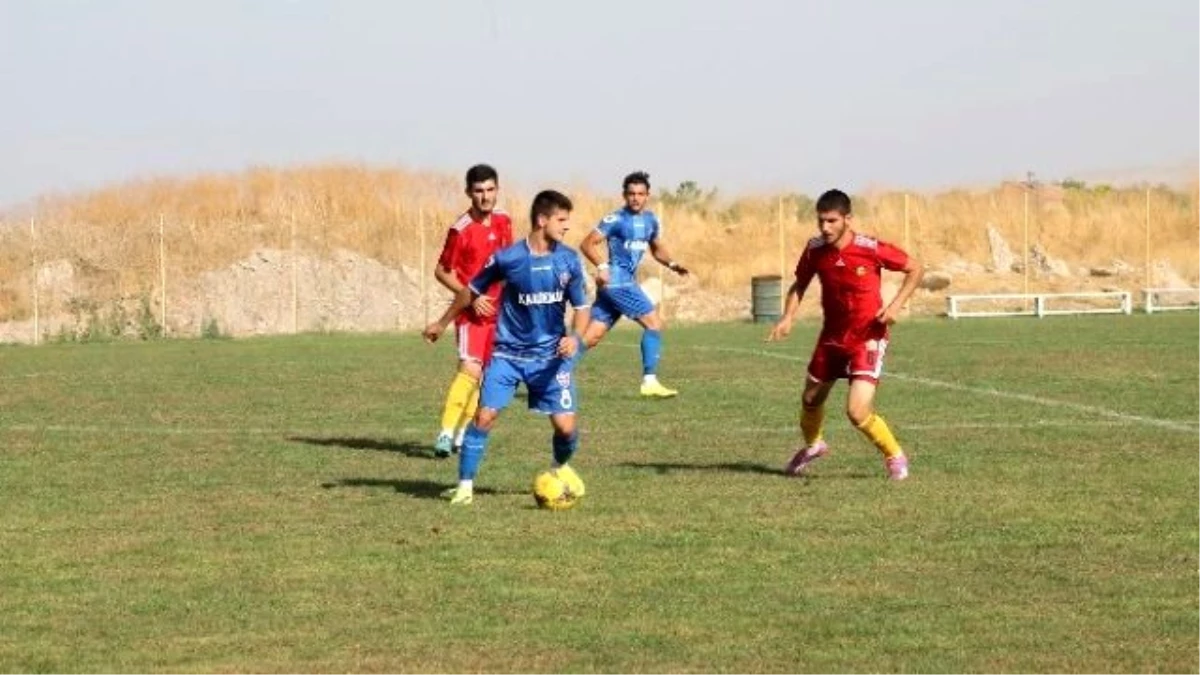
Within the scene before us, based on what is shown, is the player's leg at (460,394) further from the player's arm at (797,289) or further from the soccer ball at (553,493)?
the soccer ball at (553,493)

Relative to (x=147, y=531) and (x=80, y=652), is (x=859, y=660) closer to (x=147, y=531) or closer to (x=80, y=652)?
(x=80, y=652)

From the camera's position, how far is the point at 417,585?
385 inches

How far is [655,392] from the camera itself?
2186cm

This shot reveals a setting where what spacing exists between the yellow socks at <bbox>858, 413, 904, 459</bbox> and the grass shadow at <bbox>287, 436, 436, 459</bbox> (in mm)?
3610

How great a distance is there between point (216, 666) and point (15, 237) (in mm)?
45955

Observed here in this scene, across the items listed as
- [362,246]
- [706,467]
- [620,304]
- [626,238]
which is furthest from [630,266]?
[362,246]

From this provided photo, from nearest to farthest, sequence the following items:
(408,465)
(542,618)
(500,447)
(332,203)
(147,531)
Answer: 1. (542,618)
2. (147,531)
3. (408,465)
4. (500,447)
5. (332,203)

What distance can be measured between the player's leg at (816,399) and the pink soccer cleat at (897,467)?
2.25ft

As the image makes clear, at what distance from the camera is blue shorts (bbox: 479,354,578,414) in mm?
12914

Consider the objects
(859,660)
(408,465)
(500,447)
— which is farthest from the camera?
(500,447)

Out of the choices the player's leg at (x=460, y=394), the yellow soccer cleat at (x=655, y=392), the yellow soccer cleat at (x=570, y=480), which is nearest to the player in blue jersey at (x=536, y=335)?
the yellow soccer cleat at (x=570, y=480)

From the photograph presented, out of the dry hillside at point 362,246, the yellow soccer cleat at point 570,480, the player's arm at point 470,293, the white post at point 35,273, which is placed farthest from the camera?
the dry hillside at point 362,246

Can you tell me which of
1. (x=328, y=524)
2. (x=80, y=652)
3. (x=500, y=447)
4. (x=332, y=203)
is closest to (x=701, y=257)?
(x=332, y=203)

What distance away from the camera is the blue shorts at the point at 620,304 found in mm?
21984
